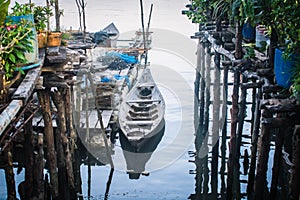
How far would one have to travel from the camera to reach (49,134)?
8.49 meters

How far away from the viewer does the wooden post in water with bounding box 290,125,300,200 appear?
589 centimetres

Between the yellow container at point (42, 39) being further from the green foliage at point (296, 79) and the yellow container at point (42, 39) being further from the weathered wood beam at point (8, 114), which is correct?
Result: the green foliage at point (296, 79)

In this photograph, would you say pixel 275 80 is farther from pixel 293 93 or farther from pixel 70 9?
pixel 70 9

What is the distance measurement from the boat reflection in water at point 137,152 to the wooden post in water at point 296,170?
6.75 m

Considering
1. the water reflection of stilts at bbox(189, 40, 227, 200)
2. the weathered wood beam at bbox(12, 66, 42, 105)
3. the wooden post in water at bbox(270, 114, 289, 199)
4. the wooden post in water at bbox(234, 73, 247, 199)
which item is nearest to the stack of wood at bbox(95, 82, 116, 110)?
the water reflection of stilts at bbox(189, 40, 227, 200)

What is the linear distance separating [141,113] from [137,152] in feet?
6.17

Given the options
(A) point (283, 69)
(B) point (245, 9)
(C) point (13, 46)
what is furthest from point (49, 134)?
(A) point (283, 69)

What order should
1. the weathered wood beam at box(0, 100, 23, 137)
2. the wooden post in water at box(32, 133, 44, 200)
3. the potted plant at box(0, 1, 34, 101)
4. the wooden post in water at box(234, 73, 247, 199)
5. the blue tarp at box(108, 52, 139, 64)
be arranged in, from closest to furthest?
the weathered wood beam at box(0, 100, 23, 137) < the potted plant at box(0, 1, 34, 101) < the wooden post in water at box(32, 133, 44, 200) < the wooden post in water at box(234, 73, 247, 199) < the blue tarp at box(108, 52, 139, 64)

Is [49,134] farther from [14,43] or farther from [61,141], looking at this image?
[14,43]

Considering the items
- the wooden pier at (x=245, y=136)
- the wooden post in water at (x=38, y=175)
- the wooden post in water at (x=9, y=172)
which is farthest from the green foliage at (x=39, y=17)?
the wooden pier at (x=245, y=136)

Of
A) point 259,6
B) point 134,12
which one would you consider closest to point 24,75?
point 259,6

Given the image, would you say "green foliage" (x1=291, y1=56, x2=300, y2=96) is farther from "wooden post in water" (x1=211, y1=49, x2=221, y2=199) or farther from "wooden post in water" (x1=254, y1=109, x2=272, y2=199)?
"wooden post in water" (x1=211, y1=49, x2=221, y2=199)

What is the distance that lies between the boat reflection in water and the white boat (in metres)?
0.18

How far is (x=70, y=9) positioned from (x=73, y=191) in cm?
3884
